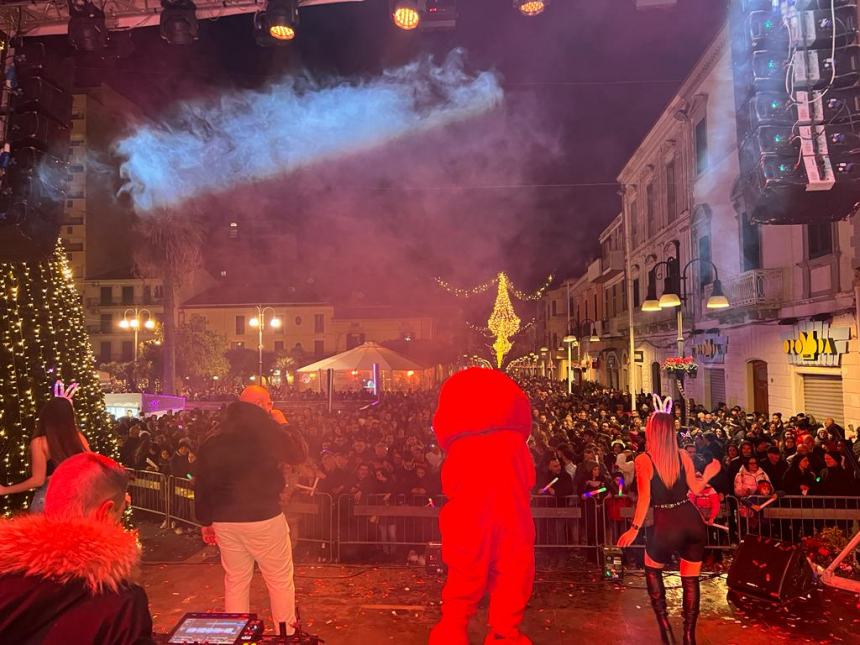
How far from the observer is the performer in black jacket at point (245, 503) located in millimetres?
3840

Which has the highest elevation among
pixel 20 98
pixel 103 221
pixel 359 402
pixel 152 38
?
pixel 103 221

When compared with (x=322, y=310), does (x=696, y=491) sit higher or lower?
lower

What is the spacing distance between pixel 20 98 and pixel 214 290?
190 ft

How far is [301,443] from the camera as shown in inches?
175

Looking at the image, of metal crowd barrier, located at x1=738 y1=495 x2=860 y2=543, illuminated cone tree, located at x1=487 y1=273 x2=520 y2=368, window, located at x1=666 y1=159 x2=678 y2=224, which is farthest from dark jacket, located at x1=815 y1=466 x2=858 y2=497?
illuminated cone tree, located at x1=487 y1=273 x2=520 y2=368

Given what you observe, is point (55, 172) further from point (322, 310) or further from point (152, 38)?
point (322, 310)

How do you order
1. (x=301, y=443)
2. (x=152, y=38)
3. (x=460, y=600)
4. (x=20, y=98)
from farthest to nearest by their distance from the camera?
(x=152, y=38) < (x=20, y=98) < (x=301, y=443) < (x=460, y=600)

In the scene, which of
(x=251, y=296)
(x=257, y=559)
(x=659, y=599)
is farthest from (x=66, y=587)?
(x=251, y=296)

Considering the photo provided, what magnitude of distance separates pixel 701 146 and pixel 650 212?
845 centimetres

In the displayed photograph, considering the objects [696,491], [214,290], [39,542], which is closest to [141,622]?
[39,542]

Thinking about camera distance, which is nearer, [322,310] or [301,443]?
[301,443]

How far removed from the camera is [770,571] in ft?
17.8

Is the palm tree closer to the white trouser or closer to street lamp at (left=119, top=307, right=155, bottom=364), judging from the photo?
street lamp at (left=119, top=307, right=155, bottom=364)

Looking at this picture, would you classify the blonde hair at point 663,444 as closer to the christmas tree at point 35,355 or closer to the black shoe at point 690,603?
the black shoe at point 690,603
